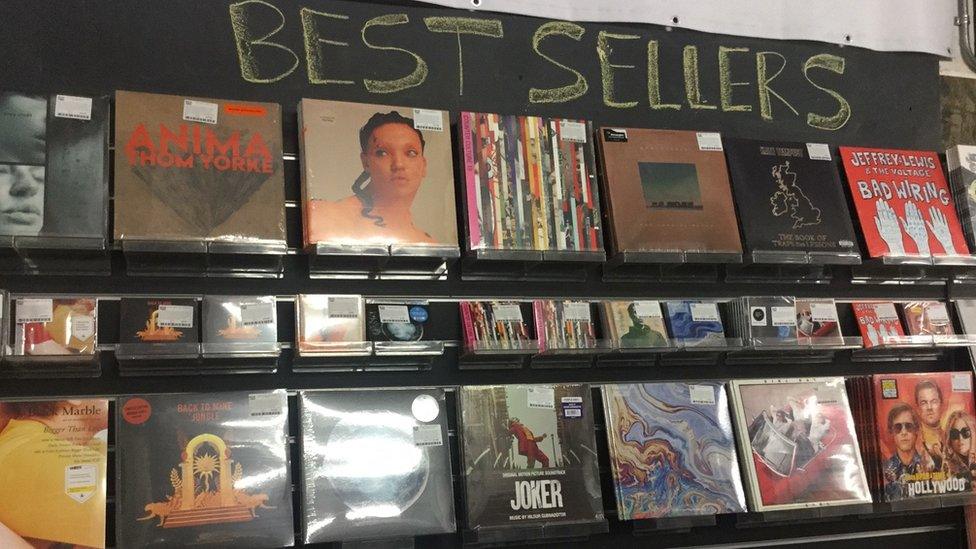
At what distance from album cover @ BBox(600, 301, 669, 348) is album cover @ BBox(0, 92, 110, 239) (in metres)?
1.53

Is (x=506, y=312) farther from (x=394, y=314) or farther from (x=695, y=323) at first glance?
(x=695, y=323)

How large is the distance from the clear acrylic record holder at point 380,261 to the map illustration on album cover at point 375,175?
0.02 meters

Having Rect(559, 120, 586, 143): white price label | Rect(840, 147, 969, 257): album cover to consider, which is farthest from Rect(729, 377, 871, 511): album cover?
Rect(559, 120, 586, 143): white price label

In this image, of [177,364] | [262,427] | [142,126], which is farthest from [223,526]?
[142,126]

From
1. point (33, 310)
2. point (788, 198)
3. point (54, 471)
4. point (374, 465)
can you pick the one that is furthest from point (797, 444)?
point (33, 310)

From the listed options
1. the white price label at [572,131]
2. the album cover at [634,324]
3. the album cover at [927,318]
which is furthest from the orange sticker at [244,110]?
the album cover at [927,318]

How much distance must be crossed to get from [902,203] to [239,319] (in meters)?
2.40

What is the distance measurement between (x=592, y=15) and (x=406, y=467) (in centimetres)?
175

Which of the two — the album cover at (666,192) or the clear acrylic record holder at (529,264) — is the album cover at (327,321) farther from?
the album cover at (666,192)

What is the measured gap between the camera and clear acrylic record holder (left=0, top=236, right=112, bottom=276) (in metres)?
2.33

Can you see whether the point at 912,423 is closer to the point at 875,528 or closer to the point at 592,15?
the point at 875,528

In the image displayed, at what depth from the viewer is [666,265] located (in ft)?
9.82

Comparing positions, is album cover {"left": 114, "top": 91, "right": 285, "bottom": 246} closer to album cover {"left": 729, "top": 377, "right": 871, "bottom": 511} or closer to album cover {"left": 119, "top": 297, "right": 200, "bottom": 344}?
album cover {"left": 119, "top": 297, "right": 200, "bottom": 344}

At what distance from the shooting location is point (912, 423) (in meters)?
3.05
